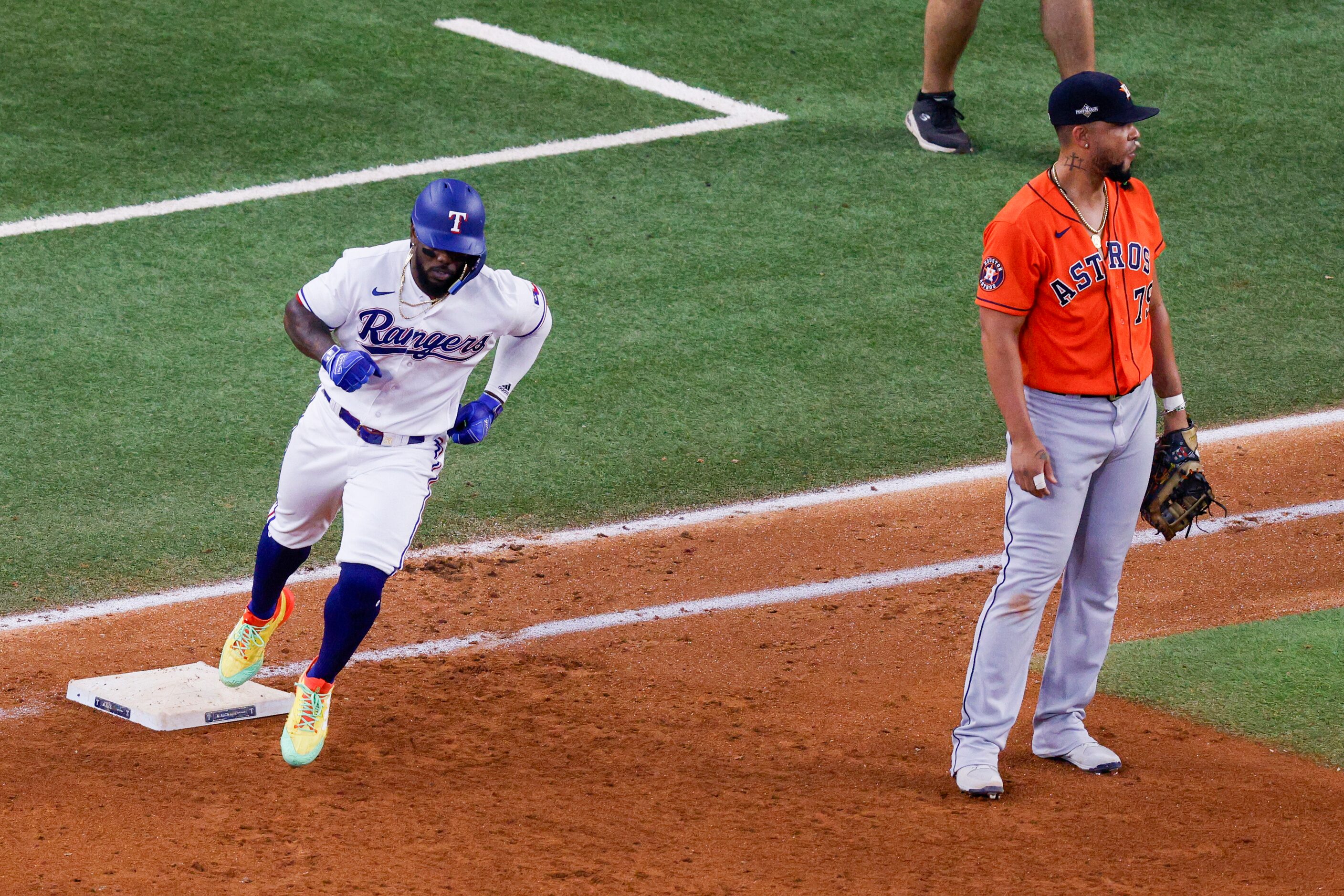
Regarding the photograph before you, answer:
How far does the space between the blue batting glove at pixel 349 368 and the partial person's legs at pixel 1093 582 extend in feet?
6.98

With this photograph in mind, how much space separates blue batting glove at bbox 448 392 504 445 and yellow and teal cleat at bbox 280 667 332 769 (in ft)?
2.88

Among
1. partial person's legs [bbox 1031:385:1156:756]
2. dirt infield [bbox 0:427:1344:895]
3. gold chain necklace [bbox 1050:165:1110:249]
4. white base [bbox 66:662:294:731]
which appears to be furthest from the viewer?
white base [bbox 66:662:294:731]

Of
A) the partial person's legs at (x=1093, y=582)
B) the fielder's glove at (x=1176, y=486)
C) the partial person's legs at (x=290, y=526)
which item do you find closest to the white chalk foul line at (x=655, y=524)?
the partial person's legs at (x=290, y=526)

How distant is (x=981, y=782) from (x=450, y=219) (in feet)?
7.32

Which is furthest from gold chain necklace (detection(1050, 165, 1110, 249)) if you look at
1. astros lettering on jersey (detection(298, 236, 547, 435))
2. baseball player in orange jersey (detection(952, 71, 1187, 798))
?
astros lettering on jersey (detection(298, 236, 547, 435))

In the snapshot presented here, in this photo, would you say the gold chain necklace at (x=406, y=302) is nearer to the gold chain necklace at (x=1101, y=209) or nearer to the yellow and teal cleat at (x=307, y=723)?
the yellow and teal cleat at (x=307, y=723)

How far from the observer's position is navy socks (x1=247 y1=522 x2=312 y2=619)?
5.18 meters

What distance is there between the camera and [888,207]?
964cm

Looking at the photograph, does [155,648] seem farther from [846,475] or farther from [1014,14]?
[1014,14]

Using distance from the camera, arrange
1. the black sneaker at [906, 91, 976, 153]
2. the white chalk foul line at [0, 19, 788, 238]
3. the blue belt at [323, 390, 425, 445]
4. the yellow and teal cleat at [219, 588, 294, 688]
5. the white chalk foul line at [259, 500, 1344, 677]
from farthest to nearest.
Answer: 1. the black sneaker at [906, 91, 976, 153]
2. the white chalk foul line at [0, 19, 788, 238]
3. the white chalk foul line at [259, 500, 1344, 677]
4. the yellow and teal cleat at [219, 588, 294, 688]
5. the blue belt at [323, 390, 425, 445]

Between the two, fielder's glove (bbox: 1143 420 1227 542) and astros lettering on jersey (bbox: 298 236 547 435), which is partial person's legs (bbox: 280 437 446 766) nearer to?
astros lettering on jersey (bbox: 298 236 547 435)

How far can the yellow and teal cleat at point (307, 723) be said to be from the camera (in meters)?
4.78

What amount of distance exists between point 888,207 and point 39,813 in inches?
254

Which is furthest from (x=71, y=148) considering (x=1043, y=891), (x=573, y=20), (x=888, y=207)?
(x=1043, y=891)
